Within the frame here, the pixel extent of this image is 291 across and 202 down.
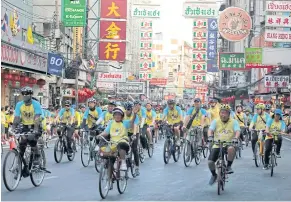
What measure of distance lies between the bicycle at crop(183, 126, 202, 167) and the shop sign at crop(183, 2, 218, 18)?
38.1 feet

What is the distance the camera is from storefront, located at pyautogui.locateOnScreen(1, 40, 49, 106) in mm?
28158

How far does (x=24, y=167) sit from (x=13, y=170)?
482 mm

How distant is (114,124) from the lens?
36.8 feet

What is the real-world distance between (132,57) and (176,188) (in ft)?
262

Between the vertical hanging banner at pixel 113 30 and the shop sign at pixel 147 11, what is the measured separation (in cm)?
248

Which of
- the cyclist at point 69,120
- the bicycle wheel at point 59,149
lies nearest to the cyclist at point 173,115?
the cyclist at point 69,120

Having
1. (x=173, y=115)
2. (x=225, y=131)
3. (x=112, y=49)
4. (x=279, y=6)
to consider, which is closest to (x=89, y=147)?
(x=173, y=115)

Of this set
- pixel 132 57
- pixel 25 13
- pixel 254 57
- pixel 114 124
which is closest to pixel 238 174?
pixel 114 124

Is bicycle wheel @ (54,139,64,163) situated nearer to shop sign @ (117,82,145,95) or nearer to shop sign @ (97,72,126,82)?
shop sign @ (97,72,126,82)

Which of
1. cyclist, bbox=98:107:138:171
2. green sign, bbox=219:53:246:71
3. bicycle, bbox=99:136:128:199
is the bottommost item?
bicycle, bbox=99:136:128:199

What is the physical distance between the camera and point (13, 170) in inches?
441

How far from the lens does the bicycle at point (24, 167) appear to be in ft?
36.1

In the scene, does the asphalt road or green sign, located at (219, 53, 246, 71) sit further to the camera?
green sign, located at (219, 53, 246, 71)

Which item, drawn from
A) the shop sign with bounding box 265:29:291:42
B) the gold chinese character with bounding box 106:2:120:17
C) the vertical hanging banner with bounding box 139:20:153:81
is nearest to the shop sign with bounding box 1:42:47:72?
the gold chinese character with bounding box 106:2:120:17
